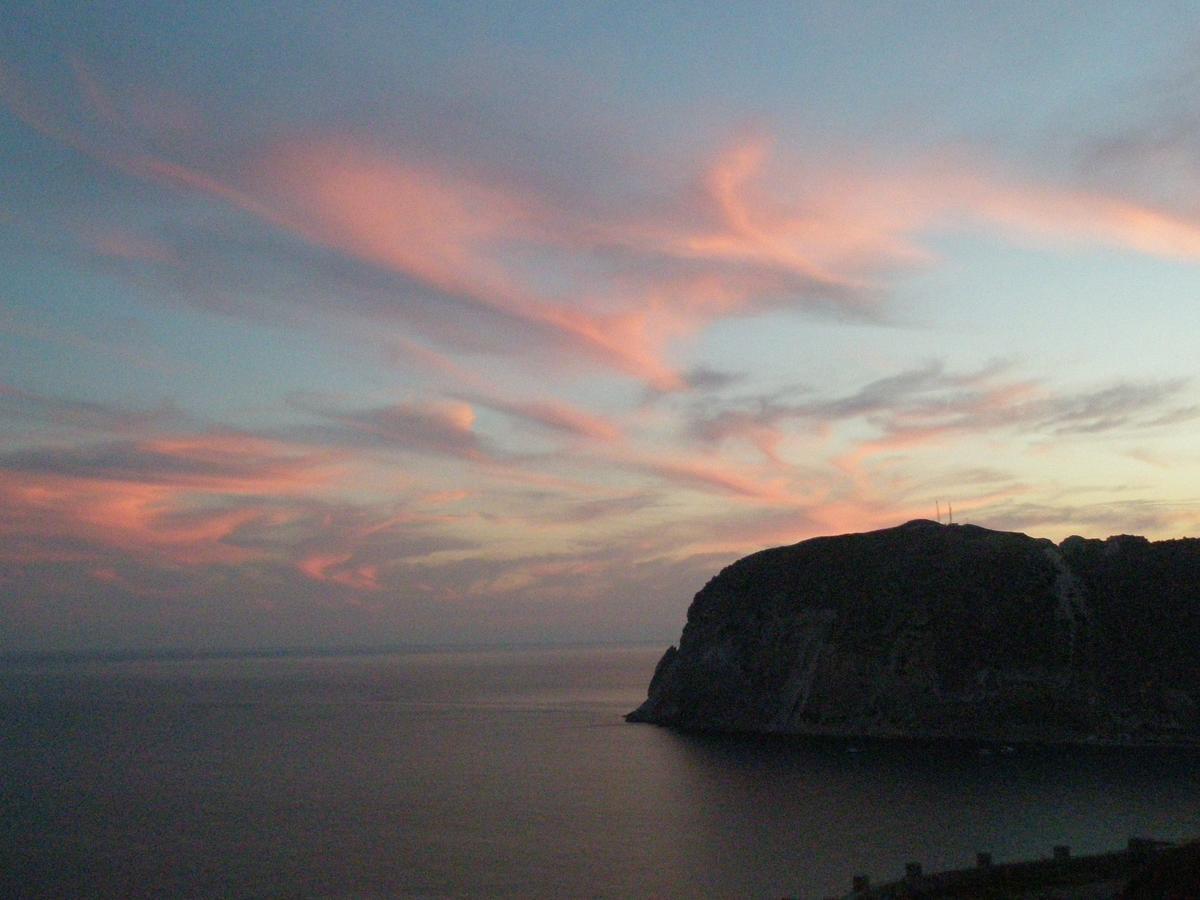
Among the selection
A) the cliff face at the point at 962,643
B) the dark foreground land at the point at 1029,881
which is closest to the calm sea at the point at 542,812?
the cliff face at the point at 962,643

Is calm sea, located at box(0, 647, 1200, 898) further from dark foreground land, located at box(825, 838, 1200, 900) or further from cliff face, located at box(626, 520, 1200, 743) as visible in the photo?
dark foreground land, located at box(825, 838, 1200, 900)

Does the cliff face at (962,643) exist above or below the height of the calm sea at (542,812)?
above

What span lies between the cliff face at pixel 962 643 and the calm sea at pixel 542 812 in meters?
9.66

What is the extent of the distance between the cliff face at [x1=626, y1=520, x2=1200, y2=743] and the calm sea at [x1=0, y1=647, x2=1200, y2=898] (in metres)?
9.66

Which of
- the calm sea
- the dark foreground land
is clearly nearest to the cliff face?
the calm sea

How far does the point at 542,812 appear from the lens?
76.4m

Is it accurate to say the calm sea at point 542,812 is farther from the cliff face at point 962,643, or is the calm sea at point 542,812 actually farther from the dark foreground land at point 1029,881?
the dark foreground land at point 1029,881

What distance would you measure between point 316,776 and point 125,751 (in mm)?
34506

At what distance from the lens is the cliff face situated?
113375mm

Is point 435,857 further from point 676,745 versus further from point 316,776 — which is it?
point 676,745

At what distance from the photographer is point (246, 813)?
252 ft

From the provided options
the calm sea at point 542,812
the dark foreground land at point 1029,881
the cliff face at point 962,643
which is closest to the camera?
the dark foreground land at point 1029,881

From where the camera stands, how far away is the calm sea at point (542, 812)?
55719 millimetres

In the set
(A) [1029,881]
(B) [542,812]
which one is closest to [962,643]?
(B) [542,812]
